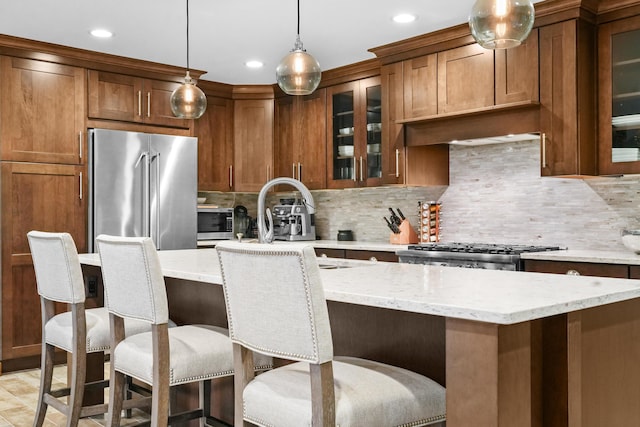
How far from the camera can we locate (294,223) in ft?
18.8

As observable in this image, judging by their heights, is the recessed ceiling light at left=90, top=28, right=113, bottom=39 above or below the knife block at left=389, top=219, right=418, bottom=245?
above

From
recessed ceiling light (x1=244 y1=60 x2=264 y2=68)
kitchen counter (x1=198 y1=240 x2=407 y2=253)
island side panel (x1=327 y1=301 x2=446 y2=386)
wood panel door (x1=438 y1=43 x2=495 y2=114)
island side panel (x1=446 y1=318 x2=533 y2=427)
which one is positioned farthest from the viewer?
recessed ceiling light (x1=244 y1=60 x2=264 y2=68)

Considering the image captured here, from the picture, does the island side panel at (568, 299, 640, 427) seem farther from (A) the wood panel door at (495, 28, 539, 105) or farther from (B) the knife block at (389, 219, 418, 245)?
(B) the knife block at (389, 219, 418, 245)

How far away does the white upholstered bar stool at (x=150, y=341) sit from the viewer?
2184 mm

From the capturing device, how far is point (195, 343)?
2295 millimetres

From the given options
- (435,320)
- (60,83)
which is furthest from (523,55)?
(60,83)

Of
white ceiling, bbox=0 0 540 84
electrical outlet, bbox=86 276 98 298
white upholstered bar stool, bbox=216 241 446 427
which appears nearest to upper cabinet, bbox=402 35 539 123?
white ceiling, bbox=0 0 540 84

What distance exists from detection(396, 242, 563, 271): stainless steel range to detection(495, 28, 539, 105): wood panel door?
97 centimetres

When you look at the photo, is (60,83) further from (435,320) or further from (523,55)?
(435,320)

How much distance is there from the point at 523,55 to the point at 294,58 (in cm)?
182

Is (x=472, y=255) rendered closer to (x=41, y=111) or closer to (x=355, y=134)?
(x=355, y=134)

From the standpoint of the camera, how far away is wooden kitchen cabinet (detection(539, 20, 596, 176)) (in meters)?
3.78

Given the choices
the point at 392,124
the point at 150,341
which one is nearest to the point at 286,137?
the point at 392,124

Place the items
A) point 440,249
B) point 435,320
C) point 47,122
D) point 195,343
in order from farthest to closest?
point 47,122, point 440,249, point 195,343, point 435,320
